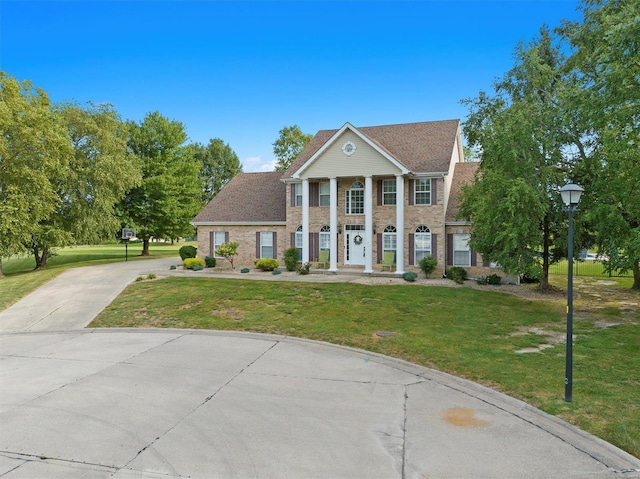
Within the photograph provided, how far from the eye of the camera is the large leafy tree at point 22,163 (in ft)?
81.7

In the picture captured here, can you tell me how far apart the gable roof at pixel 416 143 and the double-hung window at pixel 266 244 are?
411cm

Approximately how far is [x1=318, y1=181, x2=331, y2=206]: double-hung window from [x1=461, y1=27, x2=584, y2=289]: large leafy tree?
29.8ft

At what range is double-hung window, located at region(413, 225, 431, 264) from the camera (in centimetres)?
2398

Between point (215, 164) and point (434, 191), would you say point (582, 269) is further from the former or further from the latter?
point (215, 164)

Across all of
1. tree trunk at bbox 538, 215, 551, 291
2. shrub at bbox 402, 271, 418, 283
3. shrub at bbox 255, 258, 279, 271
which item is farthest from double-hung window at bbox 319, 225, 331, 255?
tree trunk at bbox 538, 215, 551, 291

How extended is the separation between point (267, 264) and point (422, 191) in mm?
10430

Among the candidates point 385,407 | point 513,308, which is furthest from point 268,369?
point 513,308

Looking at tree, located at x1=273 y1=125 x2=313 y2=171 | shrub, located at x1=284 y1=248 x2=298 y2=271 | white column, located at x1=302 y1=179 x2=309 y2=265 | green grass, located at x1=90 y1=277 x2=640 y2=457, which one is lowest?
green grass, located at x1=90 y1=277 x2=640 y2=457

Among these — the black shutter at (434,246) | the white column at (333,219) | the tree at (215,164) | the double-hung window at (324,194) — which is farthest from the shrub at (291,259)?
the tree at (215,164)

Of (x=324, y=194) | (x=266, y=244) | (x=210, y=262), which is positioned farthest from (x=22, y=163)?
(x=324, y=194)

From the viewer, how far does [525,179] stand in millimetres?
18188

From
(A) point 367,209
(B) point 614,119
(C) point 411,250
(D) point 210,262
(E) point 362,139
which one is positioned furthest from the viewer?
(D) point 210,262

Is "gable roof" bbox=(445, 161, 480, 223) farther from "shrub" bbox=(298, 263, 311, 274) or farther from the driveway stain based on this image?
the driveway stain

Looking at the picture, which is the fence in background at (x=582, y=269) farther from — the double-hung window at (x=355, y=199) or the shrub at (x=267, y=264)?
the shrub at (x=267, y=264)
